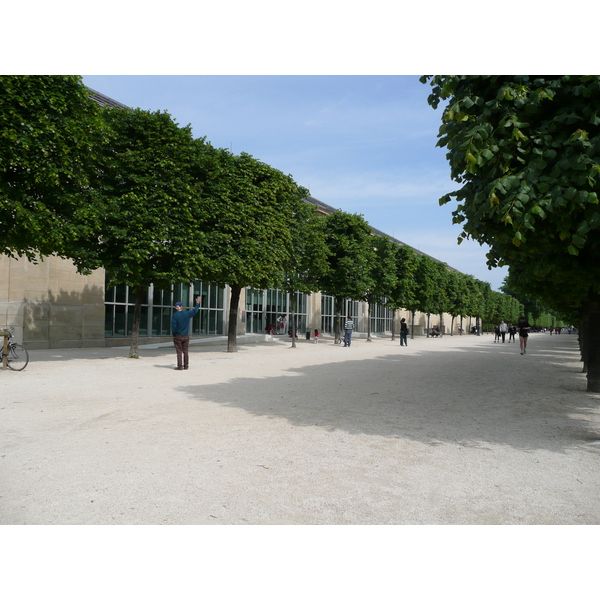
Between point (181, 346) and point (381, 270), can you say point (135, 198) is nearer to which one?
point (181, 346)

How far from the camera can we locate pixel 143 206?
1878cm

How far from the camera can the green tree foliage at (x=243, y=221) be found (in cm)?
2258

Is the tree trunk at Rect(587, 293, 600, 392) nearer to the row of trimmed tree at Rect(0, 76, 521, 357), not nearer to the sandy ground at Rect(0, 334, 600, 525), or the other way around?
the sandy ground at Rect(0, 334, 600, 525)

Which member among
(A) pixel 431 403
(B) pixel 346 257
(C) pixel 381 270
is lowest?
(A) pixel 431 403

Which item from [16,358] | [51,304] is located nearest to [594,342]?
[16,358]

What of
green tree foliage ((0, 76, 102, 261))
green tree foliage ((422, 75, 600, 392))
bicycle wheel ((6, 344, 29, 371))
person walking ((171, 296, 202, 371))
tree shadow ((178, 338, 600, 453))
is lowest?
tree shadow ((178, 338, 600, 453))

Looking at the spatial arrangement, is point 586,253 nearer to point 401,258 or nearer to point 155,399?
point 155,399

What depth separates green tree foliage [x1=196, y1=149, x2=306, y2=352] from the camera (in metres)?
22.6

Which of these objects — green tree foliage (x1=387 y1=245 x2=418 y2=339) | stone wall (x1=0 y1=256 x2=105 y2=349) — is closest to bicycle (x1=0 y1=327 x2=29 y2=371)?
stone wall (x1=0 y1=256 x2=105 y2=349)

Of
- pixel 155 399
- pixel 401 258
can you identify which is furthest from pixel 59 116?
pixel 401 258

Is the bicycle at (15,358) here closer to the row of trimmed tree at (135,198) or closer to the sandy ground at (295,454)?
the sandy ground at (295,454)

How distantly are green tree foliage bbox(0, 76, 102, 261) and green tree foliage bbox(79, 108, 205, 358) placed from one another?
5.00 ft

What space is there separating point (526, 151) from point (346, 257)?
3143cm

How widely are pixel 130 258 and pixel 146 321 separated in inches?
553
